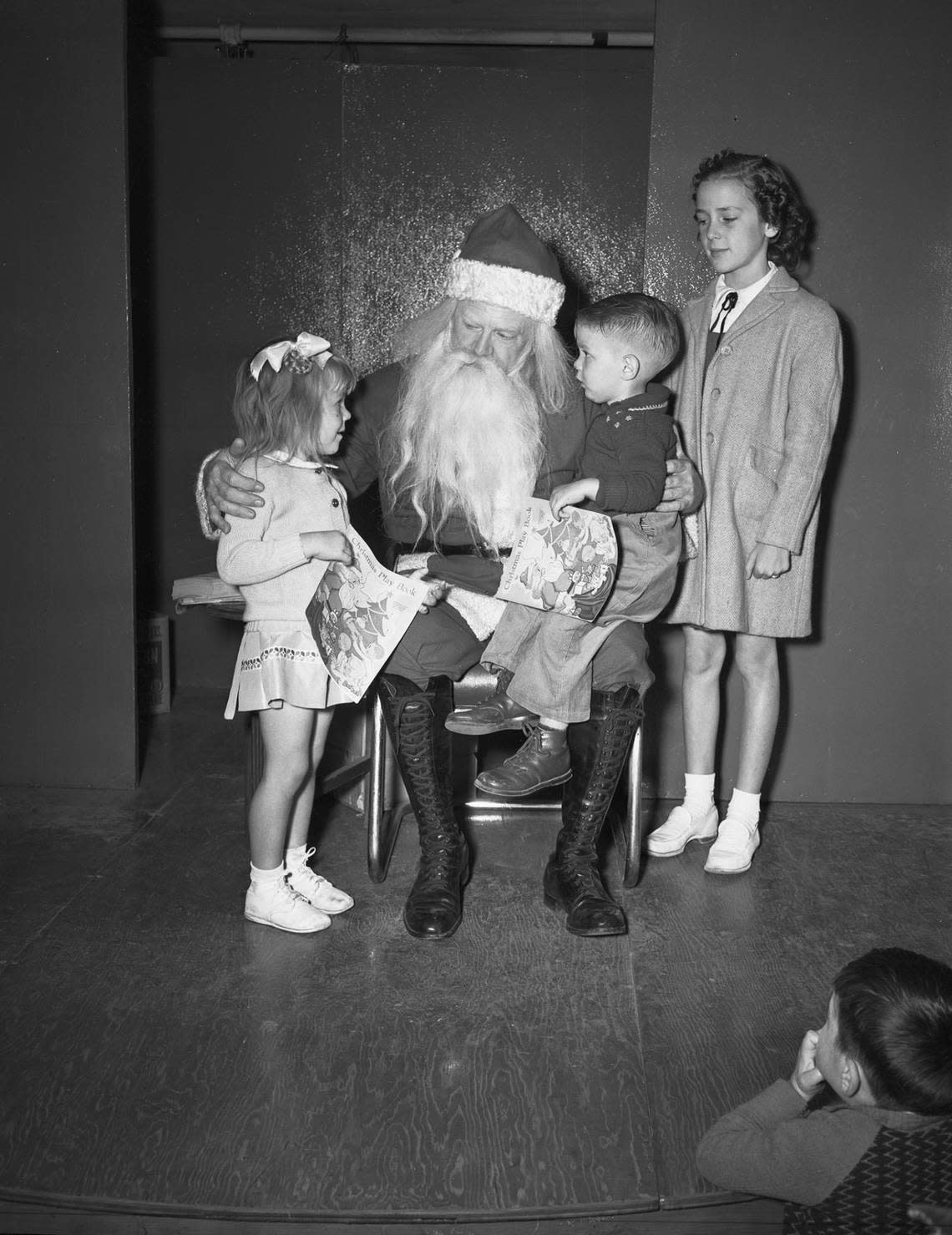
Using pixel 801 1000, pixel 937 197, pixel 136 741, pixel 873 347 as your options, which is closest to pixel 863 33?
pixel 937 197

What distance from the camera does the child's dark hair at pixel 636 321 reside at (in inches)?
107

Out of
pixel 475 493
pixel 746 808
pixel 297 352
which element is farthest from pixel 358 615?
pixel 746 808

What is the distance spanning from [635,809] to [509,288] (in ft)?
4.15

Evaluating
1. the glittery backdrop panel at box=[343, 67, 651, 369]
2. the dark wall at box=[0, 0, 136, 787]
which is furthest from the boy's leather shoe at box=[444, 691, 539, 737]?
the glittery backdrop panel at box=[343, 67, 651, 369]

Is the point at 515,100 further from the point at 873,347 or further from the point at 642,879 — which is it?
the point at 642,879

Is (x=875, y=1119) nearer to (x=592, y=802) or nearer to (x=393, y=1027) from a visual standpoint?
(x=393, y=1027)

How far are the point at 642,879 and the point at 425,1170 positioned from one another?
53.0 inches

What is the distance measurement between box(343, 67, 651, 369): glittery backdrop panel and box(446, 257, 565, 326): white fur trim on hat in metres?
1.89

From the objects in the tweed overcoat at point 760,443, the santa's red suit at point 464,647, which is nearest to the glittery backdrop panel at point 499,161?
the tweed overcoat at point 760,443

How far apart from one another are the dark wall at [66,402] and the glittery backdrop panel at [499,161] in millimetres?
1448

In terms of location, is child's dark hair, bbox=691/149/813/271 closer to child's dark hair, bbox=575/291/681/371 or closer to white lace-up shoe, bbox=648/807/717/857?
child's dark hair, bbox=575/291/681/371

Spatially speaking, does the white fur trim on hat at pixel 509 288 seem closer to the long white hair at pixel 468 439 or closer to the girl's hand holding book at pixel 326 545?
the long white hair at pixel 468 439

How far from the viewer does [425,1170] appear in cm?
194

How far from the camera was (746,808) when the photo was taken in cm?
330
